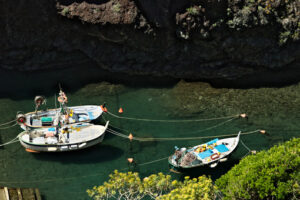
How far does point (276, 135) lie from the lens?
48.9 metres

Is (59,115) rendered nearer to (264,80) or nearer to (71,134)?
(71,134)

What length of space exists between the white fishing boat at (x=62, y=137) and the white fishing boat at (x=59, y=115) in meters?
0.72

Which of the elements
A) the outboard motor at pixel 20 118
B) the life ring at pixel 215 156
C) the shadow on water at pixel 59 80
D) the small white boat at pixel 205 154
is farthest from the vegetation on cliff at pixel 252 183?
the shadow on water at pixel 59 80

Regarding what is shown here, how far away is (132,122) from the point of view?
50.4 metres

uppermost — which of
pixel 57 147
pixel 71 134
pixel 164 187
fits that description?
pixel 71 134

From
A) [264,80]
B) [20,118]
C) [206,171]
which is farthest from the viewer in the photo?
[264,80]

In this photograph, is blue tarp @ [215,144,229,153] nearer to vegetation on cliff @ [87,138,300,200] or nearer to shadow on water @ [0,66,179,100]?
vegetation on cliff @ [87,138,300,200]

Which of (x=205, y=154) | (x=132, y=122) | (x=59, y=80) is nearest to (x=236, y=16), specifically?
(x=205, y=154)

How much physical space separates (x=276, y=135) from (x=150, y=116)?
14093 mm

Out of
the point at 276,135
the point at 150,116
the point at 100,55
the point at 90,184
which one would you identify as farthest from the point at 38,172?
the point at 276,135

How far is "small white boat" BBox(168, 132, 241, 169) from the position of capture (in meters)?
45.3

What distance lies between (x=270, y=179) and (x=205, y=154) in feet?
39.5

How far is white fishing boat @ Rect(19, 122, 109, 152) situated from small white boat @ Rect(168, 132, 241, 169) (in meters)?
8.75

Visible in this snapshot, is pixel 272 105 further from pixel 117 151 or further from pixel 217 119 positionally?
pixel 117 151
